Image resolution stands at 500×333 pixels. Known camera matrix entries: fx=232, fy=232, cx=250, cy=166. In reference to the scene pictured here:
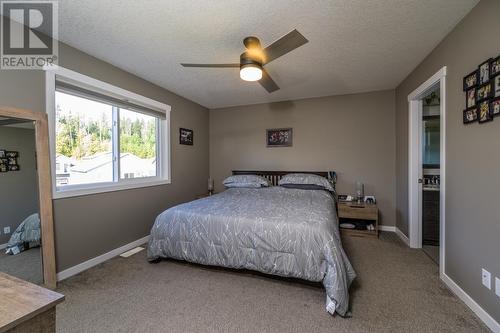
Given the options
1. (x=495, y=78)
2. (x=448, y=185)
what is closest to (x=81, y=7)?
(x=495, y=78)

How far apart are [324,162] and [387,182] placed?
44.5 inches

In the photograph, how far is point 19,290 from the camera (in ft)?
2.88

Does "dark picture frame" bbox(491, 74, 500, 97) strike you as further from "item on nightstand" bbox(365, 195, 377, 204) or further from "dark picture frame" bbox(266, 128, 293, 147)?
"dark picture frame" bbox(266, 128, 293, 147)

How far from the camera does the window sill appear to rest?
250 cm

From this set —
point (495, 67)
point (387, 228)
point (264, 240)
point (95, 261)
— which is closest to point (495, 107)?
point (495, 67)

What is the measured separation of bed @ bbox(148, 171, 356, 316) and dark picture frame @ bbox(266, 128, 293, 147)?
1962 mm

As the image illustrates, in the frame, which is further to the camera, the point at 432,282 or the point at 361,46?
the point at 361,46

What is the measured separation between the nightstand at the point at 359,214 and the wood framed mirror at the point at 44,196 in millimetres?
3816

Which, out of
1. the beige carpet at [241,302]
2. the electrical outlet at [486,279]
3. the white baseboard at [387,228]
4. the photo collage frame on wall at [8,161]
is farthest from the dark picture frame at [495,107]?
the photo collage frame on wall at [8,161]

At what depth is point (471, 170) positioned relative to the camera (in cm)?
197

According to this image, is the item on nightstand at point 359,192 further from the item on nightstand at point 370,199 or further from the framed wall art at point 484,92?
the framed wall art at point 484,92

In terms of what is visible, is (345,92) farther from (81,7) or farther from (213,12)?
(81,7)

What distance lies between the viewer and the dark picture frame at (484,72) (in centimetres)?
175

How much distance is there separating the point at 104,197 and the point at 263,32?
2714mm
